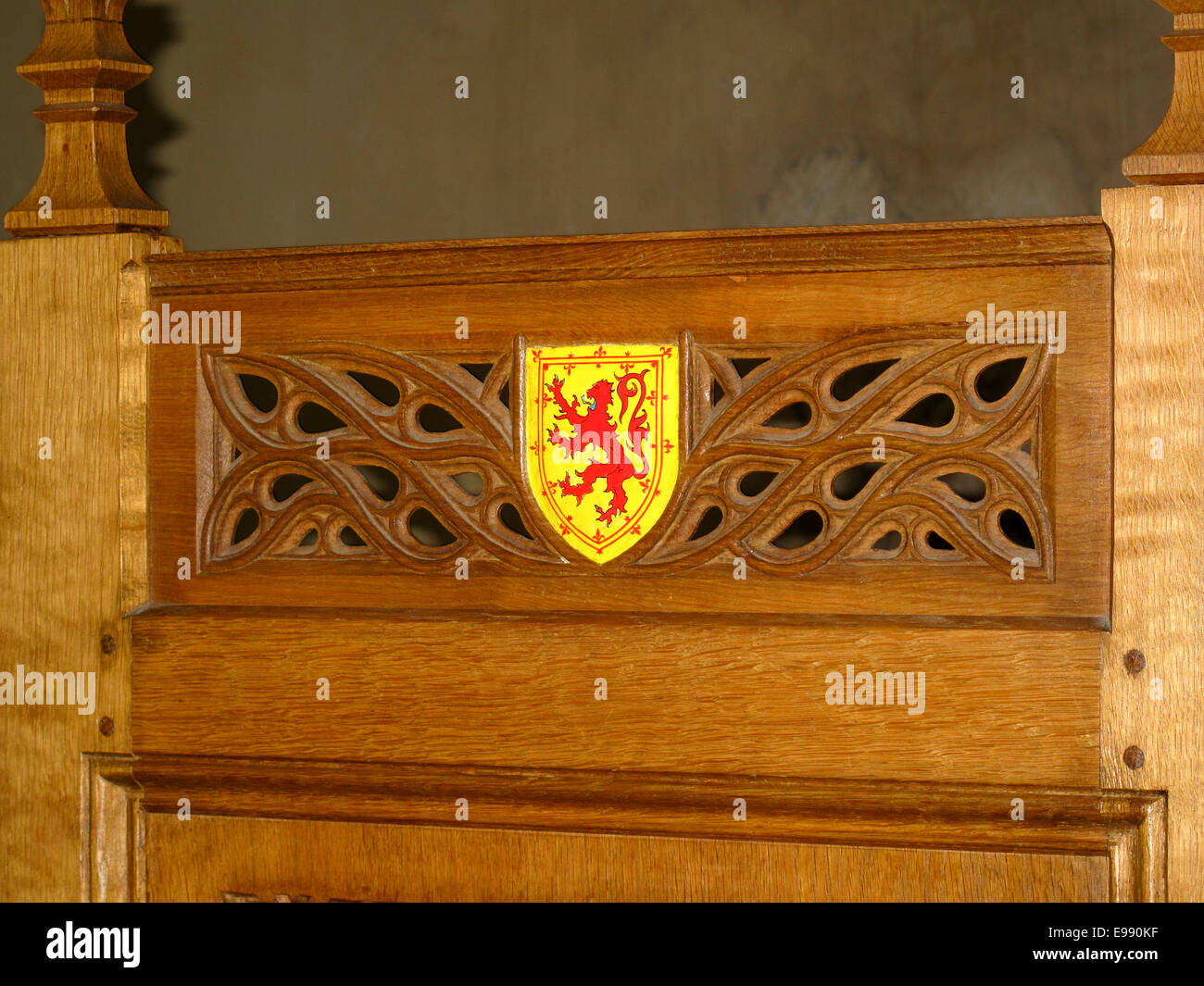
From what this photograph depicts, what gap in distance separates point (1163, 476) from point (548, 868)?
54cm

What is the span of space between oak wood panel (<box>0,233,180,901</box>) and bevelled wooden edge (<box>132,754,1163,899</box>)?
8cm

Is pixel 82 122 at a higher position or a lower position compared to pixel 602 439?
higher

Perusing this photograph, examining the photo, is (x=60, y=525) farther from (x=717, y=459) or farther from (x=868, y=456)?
(x=868, y=456)

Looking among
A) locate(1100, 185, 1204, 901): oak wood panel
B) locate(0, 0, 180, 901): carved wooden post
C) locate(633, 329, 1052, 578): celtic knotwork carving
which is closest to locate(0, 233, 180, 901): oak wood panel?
locate(0, 0, 180, 901): carved wooden post

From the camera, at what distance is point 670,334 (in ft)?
3.37

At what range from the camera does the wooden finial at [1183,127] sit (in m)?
0.95

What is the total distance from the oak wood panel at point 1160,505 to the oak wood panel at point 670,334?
17 mm

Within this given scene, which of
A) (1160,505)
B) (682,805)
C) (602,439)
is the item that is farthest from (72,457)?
(1160,505)

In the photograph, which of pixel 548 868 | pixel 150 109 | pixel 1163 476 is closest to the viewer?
pixel 1163 476

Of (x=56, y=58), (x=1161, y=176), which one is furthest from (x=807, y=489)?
(x=56, y=58)

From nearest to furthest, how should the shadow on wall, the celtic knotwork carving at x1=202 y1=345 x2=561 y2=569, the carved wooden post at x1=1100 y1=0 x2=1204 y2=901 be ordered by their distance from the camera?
1. the carved wooden post at x1=1100 y1=0 x2=1204 y2=901
2. the celtic knotwork carving at x1=202 y1=345 x2=561 y2=569
3. the shadow on wall

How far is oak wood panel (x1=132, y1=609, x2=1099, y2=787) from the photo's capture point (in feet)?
3.19

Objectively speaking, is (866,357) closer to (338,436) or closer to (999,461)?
(999,461)

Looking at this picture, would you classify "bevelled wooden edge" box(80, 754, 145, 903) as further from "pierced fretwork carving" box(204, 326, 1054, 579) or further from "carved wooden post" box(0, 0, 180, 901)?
"pierced fretwork carving" box(204, 326, 1054, 579)
